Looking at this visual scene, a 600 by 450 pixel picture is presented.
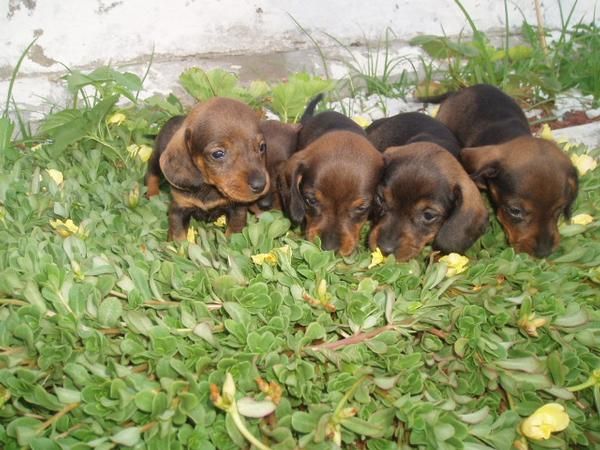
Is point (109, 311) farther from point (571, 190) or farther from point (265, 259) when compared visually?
point (571, 190)

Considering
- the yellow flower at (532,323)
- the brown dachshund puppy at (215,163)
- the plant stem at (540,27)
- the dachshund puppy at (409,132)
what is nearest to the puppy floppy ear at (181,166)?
the brown dachshund puppy at (215,163)

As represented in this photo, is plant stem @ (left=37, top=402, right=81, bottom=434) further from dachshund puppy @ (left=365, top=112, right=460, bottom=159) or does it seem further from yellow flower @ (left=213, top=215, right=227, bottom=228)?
dachshund puppy @ (left=365, top=112, right=460, bottom=159)

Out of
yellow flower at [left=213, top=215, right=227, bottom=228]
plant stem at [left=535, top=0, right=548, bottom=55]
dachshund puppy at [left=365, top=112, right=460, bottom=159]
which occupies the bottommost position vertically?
yellow flower at [left=213, top=215, right=227, bottom=228]

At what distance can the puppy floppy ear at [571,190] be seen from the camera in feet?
9.63

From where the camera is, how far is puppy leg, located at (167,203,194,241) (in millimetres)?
3016

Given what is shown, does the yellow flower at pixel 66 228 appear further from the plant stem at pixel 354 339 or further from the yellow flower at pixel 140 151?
the plant stem at pixel 354 339

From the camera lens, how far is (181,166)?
3.01m

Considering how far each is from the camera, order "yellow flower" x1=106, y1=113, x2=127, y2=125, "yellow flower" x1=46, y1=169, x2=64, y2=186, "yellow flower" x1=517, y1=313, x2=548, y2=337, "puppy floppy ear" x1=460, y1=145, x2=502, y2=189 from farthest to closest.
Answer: "yellow flower" x1=106, y1=113, x2=127, y2=125, "yellow flower" x1=46, y1=169, x2=64, y2=186, "puppy floppy ear" x1=460, y1=145, x2=502, y2=189, "yellow flower" x1=517, y1=313, x2=548, y2=337

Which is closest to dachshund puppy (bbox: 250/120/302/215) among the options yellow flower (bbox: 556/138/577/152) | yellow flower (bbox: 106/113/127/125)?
yellow flower (bbox: 106/113/127/125)

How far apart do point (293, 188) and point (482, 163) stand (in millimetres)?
1002

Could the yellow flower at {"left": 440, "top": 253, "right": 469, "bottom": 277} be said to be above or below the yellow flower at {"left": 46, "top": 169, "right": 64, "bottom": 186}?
below

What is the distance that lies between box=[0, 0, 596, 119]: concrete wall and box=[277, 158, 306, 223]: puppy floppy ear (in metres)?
1.95

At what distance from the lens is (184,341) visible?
195 cm

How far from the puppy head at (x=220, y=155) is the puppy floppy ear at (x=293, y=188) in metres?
0.12
